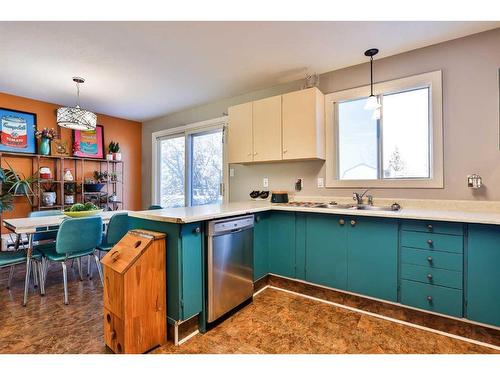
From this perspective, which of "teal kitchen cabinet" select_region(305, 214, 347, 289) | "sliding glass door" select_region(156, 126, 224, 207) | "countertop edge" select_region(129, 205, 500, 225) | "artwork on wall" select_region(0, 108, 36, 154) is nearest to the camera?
"countertop edge" select_region(129, 205, 500, 225)

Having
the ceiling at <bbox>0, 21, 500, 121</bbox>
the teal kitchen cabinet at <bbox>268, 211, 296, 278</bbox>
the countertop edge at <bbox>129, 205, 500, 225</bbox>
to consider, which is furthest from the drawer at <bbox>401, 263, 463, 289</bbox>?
the ceiling at <bbox>0, 21, 500, 121</bbox>

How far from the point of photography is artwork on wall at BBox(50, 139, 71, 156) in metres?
4.09

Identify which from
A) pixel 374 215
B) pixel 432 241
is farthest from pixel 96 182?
pixel 432 241

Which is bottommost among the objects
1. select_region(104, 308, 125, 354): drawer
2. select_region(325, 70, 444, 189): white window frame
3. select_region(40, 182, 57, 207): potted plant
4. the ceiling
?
select_region(104, 308, 125, 354): drawer

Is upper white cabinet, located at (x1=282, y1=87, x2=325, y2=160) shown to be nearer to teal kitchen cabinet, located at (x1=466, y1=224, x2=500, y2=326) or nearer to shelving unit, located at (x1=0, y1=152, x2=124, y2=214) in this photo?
teal kitchen cabinet, located at (x1=466, y1=224, x2=500, y2=326)

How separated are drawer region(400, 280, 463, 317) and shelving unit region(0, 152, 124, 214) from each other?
479cm

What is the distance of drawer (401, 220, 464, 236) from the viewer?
175cm

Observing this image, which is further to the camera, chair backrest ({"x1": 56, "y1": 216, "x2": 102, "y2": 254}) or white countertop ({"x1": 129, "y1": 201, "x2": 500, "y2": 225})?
chair backrest ({"x1": 56, "y1": 216, "x2": 102, "y2": 254})

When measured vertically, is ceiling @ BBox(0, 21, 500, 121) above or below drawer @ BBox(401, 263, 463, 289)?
above

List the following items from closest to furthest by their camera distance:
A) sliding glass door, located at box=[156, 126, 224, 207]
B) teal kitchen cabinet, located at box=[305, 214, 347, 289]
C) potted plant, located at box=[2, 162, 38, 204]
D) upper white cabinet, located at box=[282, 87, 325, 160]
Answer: teal kitchen cabinet, located at box=[305, 214, 347, 289] < upper white cabinet, located at box=[282, 87, 325, 160] < potted plant, located at box=[2, 162, 38, 204] < sliding glass door, located at box=[156, 126, 224, 207]

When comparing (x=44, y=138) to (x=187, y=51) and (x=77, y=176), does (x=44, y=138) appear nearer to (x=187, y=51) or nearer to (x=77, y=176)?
(x=77, y=176)

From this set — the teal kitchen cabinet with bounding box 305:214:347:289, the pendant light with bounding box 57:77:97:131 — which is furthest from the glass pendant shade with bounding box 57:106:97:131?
the teal kitchen cabinet with bounding box 305:214:347:289

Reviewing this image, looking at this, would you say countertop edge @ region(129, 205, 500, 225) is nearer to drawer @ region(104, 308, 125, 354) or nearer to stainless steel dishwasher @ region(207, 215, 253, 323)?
stainless steel dishwasher @ region(207, 215, 253, 323)

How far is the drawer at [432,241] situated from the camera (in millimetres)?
1762
